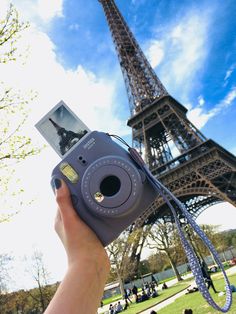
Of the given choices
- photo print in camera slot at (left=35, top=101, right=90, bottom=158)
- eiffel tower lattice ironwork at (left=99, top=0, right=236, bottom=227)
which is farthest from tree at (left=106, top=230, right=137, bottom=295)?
photo print in camera slot at (left=35, top=101, right=90, bottom=158)

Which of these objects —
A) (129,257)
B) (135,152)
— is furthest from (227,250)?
(135,152)

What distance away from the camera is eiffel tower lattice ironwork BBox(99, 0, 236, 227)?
75.0ft

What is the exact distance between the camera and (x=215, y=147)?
898 inches

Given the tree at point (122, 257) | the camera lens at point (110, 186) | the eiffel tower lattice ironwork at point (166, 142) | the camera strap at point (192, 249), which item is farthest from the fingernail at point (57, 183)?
the tree at point (122, 257)

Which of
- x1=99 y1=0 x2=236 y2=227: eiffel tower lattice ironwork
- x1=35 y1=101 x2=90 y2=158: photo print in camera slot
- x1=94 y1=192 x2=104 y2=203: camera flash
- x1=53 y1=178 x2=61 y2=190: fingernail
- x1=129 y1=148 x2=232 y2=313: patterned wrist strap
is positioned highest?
x1=99 y1=0 x2=236 y2=227: eiffel tower lattice ironwork

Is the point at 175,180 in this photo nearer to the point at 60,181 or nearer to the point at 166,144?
the point at 166,144

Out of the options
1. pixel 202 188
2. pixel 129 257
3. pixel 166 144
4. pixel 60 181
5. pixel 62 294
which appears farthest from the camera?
pixel 166 144

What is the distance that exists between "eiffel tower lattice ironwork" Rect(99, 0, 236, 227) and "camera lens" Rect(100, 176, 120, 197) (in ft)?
58.5

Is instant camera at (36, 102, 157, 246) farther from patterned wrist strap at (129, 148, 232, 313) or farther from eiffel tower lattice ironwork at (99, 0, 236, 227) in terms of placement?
eiffel tower lattice ironwork at (99, 0, 236, 227)

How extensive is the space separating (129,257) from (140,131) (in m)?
12.2

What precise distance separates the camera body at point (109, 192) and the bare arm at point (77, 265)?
0.17 feet

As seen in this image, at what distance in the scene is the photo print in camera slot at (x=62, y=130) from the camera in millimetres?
1822

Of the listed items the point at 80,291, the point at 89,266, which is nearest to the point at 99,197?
the point at 89,266

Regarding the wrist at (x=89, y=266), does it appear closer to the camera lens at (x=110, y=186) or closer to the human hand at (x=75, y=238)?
the human hand at (x=75, y=238)
